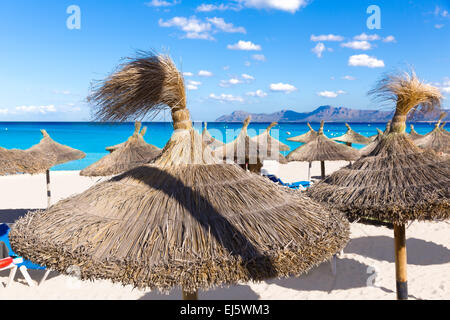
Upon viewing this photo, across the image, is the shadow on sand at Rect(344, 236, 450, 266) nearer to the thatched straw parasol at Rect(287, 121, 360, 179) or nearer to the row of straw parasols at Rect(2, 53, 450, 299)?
the thatched straw parasol at Rect(287, 121, 360, 179)

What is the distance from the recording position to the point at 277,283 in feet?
17.4

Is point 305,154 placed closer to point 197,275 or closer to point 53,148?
point 53,148

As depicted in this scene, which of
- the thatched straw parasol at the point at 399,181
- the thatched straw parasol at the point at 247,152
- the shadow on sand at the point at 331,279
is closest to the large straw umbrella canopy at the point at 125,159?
the thatched straw parasol at the point at 247,152

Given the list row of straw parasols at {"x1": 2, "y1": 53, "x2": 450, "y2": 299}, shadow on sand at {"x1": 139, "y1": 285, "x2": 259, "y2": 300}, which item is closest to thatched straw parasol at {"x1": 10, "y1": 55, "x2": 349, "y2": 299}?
row of straw parasols at {"x1": 2, "y1": 53, "x2": 450, "y2": 299}

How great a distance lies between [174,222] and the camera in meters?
2.00

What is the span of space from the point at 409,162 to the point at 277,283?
2779mm

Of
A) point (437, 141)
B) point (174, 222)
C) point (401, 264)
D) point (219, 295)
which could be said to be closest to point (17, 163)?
point (219, 295)

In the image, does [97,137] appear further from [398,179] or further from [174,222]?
[174,222]

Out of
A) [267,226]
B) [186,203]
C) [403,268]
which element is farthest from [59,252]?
[403,268]

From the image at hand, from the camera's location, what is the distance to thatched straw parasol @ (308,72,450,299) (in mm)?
3379

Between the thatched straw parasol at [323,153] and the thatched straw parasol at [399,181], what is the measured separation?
274 inches

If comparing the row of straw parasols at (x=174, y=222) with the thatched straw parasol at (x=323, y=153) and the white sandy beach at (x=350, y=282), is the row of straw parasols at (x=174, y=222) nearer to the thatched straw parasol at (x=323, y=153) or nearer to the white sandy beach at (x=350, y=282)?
the white sandy beach at (x=350, y=282)

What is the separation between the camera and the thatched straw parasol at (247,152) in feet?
31.2

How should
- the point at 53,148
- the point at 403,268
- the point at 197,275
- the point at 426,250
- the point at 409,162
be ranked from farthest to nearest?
1. the point at 53,148
2. the point at 426,250
3. the point at 403,268
4. the point at 409,162
5. the point at 197,275
